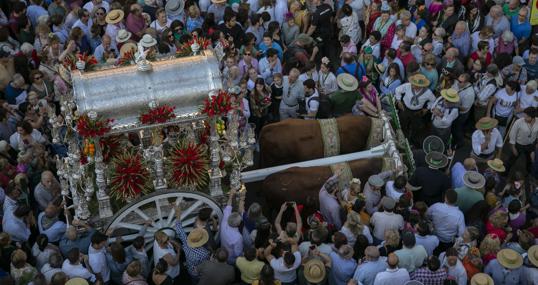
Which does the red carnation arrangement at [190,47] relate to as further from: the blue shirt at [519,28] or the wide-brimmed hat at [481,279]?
the blue shirt at [519,28]

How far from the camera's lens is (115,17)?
43.4 feet

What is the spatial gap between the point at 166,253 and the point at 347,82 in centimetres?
465

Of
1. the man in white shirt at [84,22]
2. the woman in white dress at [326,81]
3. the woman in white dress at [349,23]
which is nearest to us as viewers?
the woman in white dress at [326,81]

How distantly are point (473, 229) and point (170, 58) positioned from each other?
4753 millimetres

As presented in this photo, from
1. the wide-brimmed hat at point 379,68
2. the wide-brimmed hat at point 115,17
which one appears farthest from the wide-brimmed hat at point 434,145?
the wide-brimmed hat at point 115,17

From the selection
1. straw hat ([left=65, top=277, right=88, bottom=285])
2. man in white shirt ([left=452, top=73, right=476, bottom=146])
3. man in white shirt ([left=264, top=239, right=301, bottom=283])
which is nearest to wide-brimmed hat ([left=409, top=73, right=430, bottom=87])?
man in white shirt ([left=452, top=73, right=476, bottom=146])

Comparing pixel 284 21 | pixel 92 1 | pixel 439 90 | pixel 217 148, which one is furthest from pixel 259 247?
pixel 92 1

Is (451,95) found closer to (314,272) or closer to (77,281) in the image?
(314,272)

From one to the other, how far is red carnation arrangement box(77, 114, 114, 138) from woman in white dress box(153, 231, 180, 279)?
4.94 feet

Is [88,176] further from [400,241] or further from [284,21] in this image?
[284,21]

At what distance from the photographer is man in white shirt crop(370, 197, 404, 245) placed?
9.73 meters

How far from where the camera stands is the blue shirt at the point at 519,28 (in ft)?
45.5

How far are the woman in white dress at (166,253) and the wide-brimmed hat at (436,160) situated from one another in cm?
409

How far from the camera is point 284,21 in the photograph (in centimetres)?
1403
